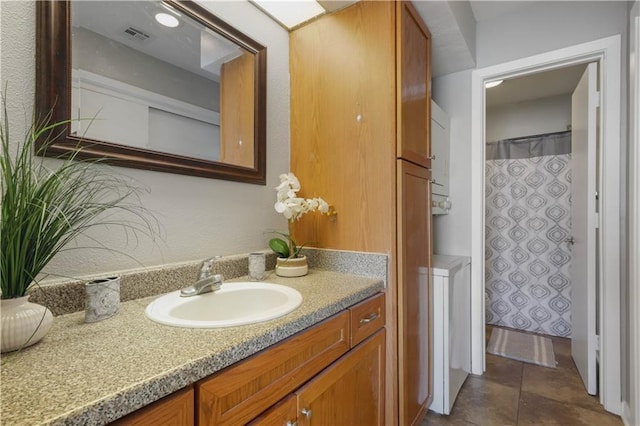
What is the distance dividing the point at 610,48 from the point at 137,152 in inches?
100

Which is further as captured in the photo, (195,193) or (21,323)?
(195,193)

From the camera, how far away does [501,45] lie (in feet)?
6.67

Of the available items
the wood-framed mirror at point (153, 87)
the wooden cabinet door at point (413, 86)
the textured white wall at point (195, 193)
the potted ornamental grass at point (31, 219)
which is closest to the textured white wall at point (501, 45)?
the wooden cabinet door at point (413, 86)

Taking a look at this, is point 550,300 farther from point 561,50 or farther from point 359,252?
point 359,252

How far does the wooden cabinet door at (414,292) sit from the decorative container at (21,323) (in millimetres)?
1111

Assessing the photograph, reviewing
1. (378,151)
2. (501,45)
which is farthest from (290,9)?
(501,45)

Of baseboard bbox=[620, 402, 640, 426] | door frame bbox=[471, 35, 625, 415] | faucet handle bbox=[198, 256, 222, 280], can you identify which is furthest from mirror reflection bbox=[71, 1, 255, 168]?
baseboard bbox=[620, 402, 640, 426]

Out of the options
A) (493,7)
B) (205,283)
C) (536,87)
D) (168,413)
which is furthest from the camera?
(536,87)

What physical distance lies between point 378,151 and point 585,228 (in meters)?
1.69

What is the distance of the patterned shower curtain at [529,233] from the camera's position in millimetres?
2727

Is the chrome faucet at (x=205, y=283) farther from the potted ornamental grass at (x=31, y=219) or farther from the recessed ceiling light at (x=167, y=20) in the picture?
the recessed ceiling light at (x=167, y=20)

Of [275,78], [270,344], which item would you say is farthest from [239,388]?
[275,78]

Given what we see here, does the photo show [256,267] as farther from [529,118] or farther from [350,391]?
[529,118]

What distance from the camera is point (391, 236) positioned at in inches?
47.6
